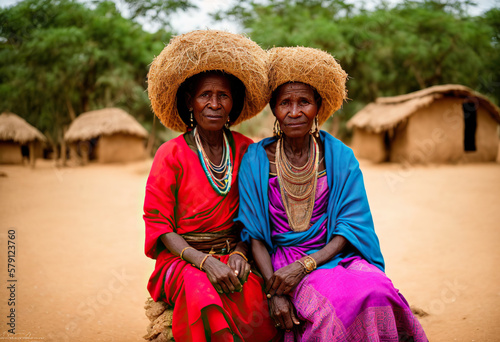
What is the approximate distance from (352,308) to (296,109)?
133cm

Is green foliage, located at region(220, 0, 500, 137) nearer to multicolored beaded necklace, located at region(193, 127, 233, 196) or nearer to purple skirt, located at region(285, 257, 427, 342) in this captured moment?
multicolored beaded necklace, located at region(193, 127, 233, 196)

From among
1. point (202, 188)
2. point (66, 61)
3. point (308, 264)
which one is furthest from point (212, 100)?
point (66, 61)

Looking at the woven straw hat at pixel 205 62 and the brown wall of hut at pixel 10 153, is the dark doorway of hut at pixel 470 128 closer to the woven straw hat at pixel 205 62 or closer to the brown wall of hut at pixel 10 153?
the woven straw hat at pixel 205 62

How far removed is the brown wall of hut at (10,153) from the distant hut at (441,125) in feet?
44.1

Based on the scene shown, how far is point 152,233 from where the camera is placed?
2.56 meters

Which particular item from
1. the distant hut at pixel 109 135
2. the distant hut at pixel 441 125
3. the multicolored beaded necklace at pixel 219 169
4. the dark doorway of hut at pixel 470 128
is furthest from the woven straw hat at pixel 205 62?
the distant hut at pixel 109 135

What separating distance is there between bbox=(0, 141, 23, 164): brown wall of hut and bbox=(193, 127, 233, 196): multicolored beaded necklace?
14.8 meters

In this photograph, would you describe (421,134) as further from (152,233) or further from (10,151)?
(10,151)

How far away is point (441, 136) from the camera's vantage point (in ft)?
39.9

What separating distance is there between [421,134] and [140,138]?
10906 mm

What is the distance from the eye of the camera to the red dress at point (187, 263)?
2234 mm

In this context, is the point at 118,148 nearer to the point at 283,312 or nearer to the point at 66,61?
the point at 66,61

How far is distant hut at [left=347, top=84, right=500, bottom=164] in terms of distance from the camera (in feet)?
39.2

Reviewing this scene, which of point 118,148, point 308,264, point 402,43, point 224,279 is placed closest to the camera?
point 224,279
